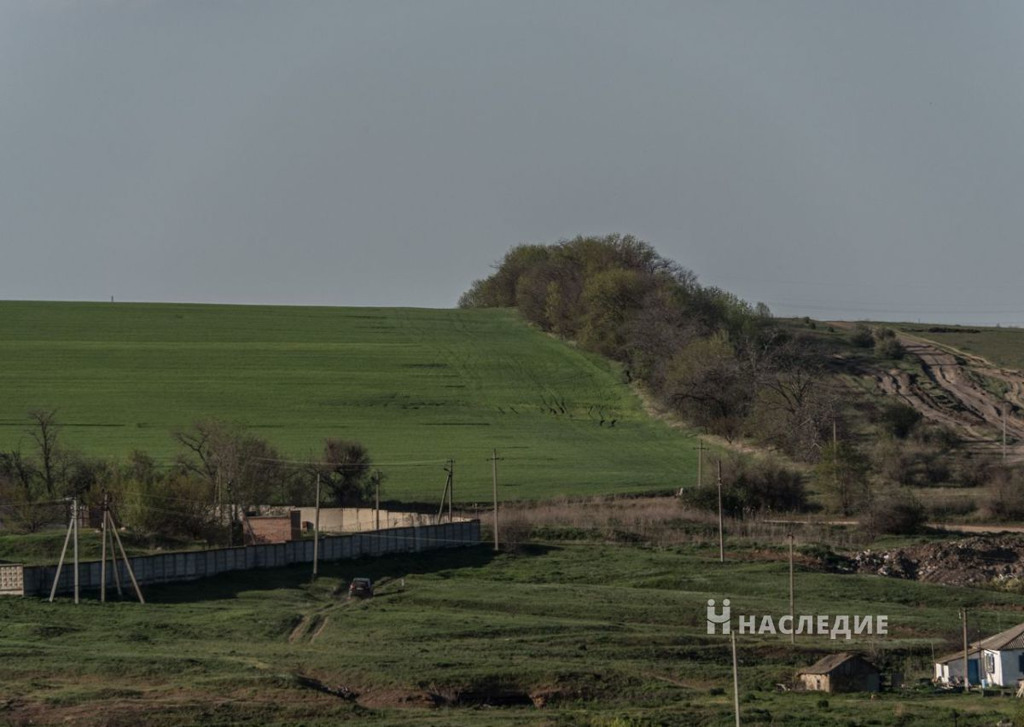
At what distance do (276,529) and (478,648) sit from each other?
1980 cm

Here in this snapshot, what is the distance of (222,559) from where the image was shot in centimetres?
5078

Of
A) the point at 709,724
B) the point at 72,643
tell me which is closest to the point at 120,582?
the point at 72,643

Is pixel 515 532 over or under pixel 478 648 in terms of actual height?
over

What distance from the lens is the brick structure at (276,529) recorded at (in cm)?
5700

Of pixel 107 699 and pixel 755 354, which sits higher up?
pixel 755 354

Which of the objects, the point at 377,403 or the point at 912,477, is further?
the point at 377,403

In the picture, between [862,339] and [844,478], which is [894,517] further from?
[862,339]

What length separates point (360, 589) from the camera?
48.3 meters

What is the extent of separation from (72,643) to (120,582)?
25.7 ft

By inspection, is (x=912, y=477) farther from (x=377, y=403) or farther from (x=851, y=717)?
(x=851, y=717)

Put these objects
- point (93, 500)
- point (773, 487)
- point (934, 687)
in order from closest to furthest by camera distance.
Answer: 1. point (934, 687)
2. point (93, 500)
3. point (773, 487)

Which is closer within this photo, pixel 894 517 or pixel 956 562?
pixel 956 562

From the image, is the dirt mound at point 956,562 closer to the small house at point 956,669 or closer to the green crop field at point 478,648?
the green crop field at point 478,648

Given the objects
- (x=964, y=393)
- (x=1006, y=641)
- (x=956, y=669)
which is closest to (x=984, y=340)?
(x=964, y=393)
